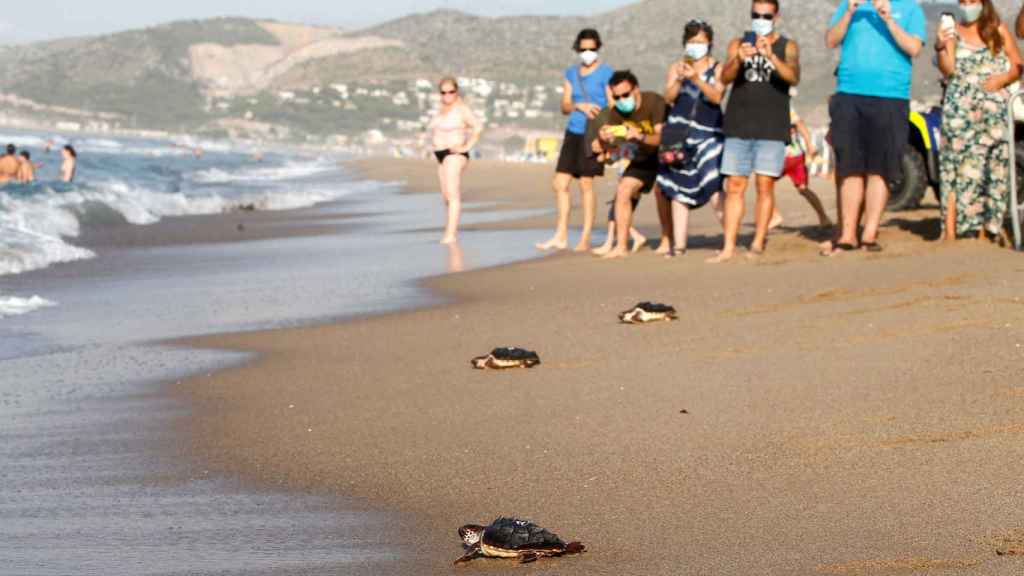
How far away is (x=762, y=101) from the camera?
388 inches

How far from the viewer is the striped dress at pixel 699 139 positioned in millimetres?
10438

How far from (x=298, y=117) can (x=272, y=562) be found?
401ft

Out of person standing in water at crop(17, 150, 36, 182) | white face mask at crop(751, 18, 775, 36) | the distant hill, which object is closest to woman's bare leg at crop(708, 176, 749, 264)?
white face mask at crop(751, 18, 775, 36)

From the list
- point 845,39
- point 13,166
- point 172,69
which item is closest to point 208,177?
point 13,166

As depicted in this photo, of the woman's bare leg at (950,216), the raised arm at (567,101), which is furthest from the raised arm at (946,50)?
the raised arm at (567,101)

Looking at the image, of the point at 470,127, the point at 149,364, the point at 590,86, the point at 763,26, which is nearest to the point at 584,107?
the point at 590,86

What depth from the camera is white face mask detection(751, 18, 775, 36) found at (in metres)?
9.68

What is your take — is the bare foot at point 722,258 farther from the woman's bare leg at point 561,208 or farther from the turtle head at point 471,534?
the turtle head at point 471,534

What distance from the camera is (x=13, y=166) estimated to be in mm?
24844

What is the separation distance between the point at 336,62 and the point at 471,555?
155 metres

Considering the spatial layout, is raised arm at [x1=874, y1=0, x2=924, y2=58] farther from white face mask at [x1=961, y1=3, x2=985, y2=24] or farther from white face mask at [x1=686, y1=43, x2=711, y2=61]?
white face mask at [x1=686, y1=43, x2=711, y2=61]

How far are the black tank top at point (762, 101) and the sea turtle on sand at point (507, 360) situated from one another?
398 cm

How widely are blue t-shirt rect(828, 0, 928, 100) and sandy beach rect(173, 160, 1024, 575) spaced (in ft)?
4.41

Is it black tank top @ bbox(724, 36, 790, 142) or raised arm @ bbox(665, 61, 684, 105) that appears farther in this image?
raised arm @ bbox(665, 61, 684, 105)
